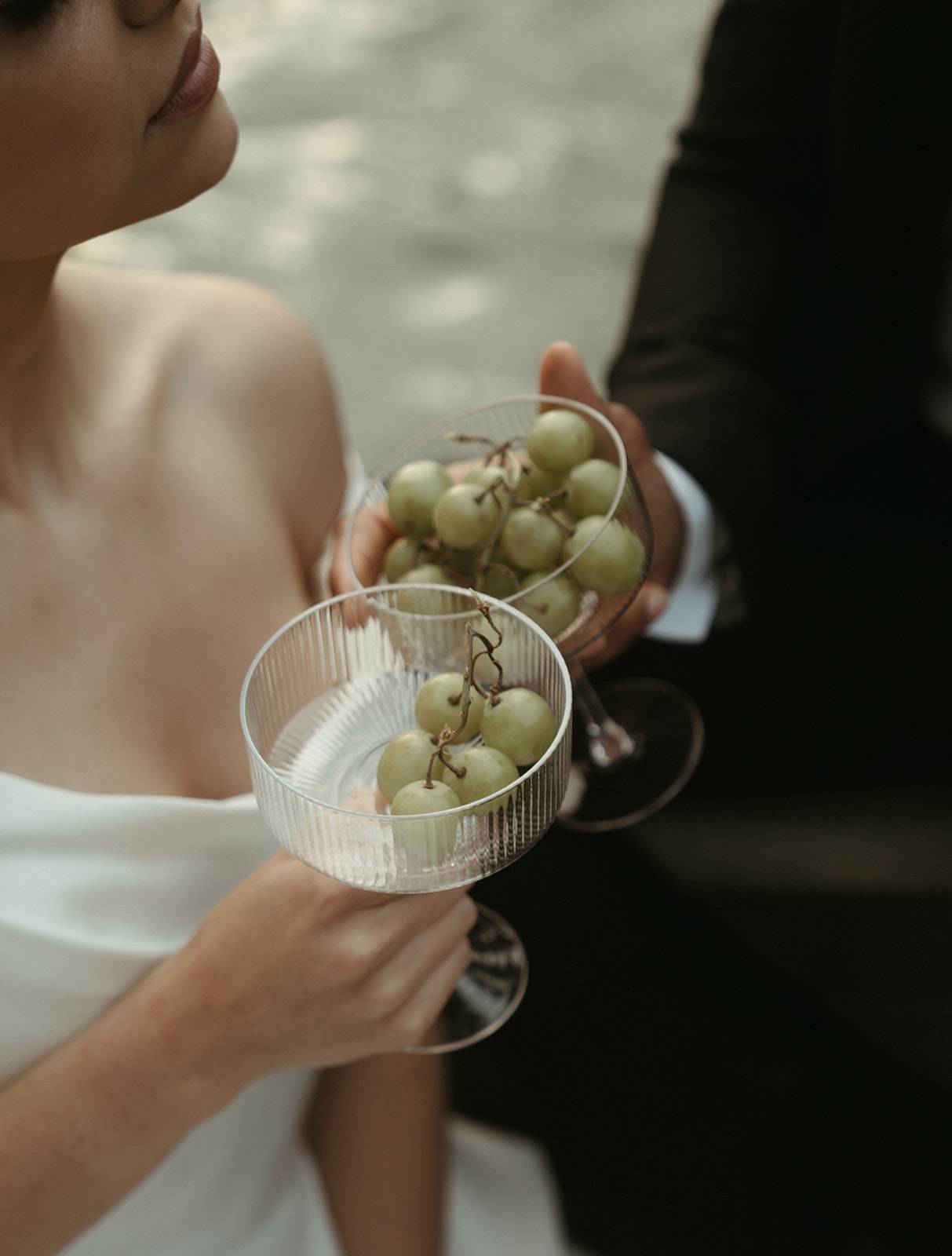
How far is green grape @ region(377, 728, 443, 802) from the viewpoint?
658 millimetres

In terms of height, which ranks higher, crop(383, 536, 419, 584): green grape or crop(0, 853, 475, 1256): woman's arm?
crop(383, 536, 419, 584): green grape

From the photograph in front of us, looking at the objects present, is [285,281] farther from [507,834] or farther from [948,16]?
[507,834]

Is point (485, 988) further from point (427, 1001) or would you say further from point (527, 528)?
point (527, 528)

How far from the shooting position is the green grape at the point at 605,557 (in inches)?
31.0

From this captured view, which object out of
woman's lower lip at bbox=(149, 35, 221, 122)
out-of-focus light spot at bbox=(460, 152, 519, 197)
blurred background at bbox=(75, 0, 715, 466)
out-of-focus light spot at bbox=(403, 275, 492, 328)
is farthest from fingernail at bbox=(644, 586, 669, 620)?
out-of-focus light spot at bbox=(460, 152, 519, 197)

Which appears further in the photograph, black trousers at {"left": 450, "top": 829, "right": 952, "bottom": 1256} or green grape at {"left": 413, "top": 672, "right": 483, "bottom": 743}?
black trousers at {"left": 450, "top": 829, "right": 952, "bottom": 1256}

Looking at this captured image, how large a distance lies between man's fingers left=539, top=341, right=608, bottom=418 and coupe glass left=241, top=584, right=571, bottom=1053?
28 centimetres

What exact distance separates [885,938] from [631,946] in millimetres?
317

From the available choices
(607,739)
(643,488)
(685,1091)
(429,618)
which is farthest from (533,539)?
(685,1091)

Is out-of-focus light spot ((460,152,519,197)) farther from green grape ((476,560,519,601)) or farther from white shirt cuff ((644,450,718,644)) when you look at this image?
green grape ((476,560,519,601))

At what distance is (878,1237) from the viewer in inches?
52.0

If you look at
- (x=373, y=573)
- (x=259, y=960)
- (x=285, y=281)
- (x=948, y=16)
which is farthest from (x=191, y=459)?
(x=285, y=281)

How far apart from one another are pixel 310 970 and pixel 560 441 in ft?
1.28

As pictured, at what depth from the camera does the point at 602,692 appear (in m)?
1.31
